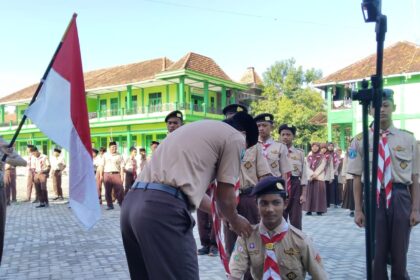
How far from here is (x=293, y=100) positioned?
111ft

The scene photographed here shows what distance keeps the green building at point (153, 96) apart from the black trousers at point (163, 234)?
2473 centimetres

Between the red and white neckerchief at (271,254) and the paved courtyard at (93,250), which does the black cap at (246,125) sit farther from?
the paved courtyard at (93,250)

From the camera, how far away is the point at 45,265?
589cm

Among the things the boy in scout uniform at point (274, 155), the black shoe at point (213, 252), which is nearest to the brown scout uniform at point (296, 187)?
the boy in scout uniform at point (274, 155)

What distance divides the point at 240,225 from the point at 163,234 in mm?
707

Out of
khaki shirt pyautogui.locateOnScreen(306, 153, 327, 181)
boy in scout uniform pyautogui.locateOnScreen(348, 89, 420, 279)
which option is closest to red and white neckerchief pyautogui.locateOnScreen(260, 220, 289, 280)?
boy in scout uniform pyautogui.locateOnScreen(348, 89, 420, 279)

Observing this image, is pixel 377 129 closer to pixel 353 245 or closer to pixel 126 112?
pixel 353 245

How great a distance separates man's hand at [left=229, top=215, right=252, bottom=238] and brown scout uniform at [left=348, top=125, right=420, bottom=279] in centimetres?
141

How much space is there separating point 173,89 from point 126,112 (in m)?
4.14

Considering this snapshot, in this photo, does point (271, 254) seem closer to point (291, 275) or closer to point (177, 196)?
point (291, 275)

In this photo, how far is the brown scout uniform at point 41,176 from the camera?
13242 millimetres

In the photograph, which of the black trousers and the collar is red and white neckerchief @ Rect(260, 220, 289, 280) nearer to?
the collar

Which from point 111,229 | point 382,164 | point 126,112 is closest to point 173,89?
point 126,112

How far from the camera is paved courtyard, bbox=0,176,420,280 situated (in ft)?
17.9
